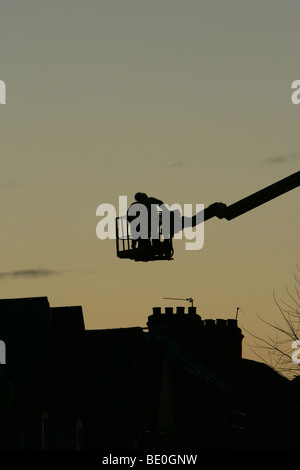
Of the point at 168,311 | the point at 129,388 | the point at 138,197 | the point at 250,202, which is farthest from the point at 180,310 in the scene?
the point at 250,202

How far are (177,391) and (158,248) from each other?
2575cm

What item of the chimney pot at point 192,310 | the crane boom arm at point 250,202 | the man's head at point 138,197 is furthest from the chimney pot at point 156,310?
the man's head at point 138,197

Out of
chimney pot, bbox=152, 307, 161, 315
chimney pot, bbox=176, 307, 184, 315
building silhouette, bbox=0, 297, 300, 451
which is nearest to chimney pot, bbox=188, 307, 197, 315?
building silhouette, bbox=0, 297, 300, 451

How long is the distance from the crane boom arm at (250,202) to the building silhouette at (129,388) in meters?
11.2

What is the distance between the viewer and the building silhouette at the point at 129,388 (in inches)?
1464

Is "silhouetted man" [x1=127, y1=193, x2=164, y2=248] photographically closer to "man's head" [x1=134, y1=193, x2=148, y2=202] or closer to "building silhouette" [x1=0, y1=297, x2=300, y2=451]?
"man's head" [x1=134, y1=193, x2=148, y2=202]

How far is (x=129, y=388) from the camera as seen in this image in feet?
142

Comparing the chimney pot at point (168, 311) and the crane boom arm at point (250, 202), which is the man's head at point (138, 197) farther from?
the chimney pot at point (168, 311)

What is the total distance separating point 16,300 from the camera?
3856 centimetres

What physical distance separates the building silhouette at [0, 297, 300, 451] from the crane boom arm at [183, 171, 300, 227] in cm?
1115

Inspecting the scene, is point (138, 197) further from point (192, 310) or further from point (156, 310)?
point (156, 310)
